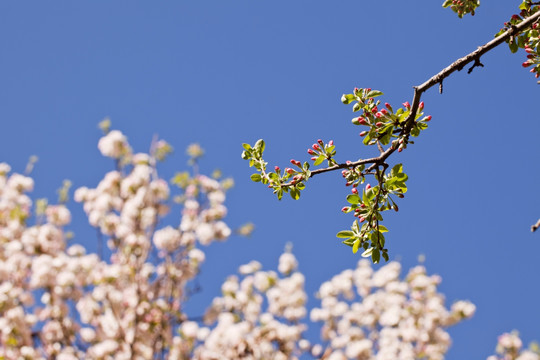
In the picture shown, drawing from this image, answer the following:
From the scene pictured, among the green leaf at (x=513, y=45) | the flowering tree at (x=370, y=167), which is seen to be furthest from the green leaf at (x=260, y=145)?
the green leaf at (x=513, y=45)

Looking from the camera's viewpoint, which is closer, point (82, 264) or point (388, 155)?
point (388, 155)

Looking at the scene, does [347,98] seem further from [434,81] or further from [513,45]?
[513,45]

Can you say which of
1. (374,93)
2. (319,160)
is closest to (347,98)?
(374,93)

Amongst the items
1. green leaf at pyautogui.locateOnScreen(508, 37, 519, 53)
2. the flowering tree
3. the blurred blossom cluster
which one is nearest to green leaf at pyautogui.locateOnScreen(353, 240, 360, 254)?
the flowering tree

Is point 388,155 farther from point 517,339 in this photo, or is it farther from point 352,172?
point 517,339

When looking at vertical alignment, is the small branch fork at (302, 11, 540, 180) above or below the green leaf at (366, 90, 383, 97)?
below

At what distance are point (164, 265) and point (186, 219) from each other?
1216 mm

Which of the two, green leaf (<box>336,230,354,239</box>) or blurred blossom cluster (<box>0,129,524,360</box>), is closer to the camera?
green leaf (<box>336,230,354,239</box>)

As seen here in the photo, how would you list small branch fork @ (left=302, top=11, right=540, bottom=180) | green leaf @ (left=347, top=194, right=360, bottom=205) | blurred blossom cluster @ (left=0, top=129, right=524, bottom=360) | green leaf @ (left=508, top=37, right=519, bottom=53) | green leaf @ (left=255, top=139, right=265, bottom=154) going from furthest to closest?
blurred blossom cluster @ (left=0, top=129, right=524, bottom=360) → green leaf @ (left=508, top=37, right=519, bottom=53) → green leaf @ (left=255, top=139, right=265, bottom=154) → green leaf @ (left=347, top=194, right=360, bottom=205) → small branch fork @ (left=302, top=11, right=540, bottom=180)

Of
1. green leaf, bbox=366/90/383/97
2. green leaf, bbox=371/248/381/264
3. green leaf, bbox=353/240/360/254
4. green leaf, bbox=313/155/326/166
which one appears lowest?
green leaf, bbox=371/248/381/264

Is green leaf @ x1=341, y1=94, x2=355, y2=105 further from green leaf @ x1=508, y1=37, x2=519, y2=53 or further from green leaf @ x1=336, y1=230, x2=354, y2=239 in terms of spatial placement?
green leaf @ x1=508, y1=37, x2=519, y2=53

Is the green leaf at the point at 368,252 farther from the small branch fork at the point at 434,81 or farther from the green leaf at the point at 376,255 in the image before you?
the small branch fork at the point at 434,81

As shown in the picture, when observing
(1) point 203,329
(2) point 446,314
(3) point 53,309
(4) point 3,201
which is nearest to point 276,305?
(1) point 203,329

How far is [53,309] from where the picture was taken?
8.51m
